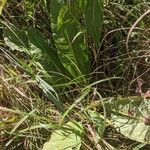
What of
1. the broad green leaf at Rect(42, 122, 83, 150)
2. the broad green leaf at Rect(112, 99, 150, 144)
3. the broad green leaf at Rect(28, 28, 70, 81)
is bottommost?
the broad green leaf at Rect(42, 122, 83, 150)

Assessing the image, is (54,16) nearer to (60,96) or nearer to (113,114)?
(60,96)

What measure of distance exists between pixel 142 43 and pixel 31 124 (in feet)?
1.50

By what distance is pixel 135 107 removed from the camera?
58.7 inches

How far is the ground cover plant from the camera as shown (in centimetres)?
150

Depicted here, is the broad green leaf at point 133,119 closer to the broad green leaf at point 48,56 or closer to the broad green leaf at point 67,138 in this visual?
the broad green leaf at point 67,138

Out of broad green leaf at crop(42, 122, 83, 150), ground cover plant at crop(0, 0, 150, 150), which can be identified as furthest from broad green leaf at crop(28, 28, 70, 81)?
broad green leaf at crop(42, 122, 83, 150)

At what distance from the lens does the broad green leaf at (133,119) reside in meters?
1.45

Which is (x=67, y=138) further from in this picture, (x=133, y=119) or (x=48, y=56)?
(x=48, y=56)

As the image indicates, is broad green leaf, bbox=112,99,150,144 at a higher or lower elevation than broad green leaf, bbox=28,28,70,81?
lower

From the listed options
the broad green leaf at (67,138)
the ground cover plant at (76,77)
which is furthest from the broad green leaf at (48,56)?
the broad green leaf at (67,138)

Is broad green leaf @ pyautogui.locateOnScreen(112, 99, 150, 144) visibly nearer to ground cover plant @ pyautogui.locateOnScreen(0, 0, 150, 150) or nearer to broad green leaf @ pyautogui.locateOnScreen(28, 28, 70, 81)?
ground cover plant @ pyautogui.locateOnScreen(0, 0, 150, 150)

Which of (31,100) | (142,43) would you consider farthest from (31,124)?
(142,43)

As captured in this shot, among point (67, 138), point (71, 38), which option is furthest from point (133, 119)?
point (71, 38)

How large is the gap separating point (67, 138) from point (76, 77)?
0.84 feet
